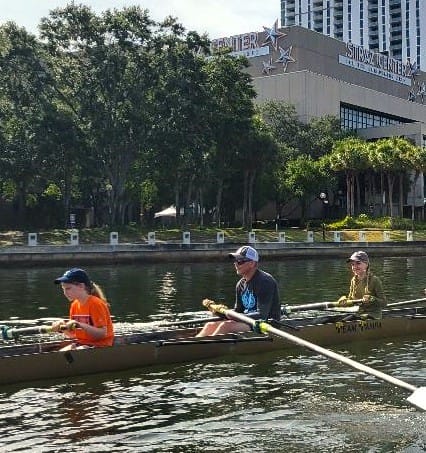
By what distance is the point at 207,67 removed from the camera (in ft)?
210

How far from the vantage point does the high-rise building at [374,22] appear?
18012 cm

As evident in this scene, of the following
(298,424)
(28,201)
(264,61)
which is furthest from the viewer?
(264,61)

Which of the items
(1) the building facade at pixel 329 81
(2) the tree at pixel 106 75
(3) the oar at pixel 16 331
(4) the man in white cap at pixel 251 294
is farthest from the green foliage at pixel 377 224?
(3) the oar at pixel 16 331

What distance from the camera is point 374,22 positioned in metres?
187

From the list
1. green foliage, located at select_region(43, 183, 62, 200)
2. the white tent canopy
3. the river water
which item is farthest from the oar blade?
the white tent canopy

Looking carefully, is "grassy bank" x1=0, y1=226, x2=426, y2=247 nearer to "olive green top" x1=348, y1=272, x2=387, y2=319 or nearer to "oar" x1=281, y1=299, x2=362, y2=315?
"oar" x1=281, y1=299, x2=362, y2=315

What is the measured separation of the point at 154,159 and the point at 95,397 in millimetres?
48797

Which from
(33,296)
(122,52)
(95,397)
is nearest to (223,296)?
(33,296)

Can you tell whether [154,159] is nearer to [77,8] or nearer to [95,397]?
[77,8]

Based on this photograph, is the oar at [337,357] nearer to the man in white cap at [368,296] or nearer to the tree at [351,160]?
the man in white cap at [368,296]

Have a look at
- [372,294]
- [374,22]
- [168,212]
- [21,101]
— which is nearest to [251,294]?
[372,294]

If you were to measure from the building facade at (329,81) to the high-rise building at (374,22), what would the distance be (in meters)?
72.2

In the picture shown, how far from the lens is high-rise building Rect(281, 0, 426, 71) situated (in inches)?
7092

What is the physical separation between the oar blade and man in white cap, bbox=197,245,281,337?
4746mm
